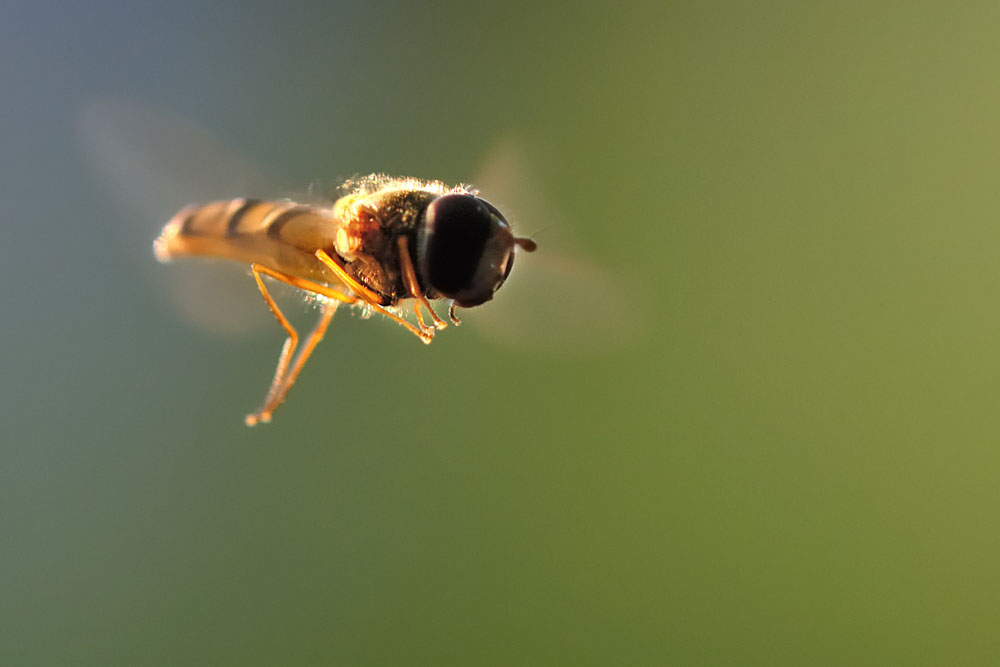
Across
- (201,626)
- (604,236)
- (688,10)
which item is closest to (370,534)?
(201,626)

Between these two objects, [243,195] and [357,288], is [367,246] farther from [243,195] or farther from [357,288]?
[243,195]

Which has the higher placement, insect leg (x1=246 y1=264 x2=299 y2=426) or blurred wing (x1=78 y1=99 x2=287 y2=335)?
blurred wing (x1=78 y1=99 x2=287 y2=335)

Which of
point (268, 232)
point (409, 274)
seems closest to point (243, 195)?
point (268, 232)

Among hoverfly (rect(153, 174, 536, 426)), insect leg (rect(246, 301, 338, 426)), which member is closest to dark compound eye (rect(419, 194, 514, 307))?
hoverfly (rect(153, 174, 536, 426))

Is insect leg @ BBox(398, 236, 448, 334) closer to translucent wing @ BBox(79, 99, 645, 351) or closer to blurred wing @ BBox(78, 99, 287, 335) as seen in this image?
translucent wing @ BBox(79, 99, 645, 351)

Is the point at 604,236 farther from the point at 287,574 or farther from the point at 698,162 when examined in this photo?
→ the point at 287,574
